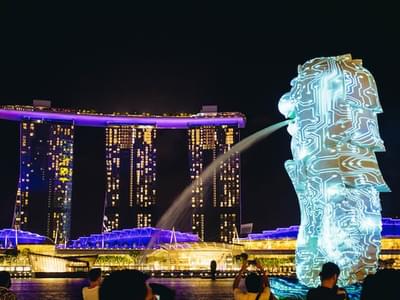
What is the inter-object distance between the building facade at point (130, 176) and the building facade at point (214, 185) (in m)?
7.85

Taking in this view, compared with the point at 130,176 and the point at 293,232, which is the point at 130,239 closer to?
the point at 293,232

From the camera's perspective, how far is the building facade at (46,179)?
104m

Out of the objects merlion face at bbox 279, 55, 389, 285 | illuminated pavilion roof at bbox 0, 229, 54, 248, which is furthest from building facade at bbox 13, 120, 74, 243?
merlion face at bbox 279, 55, 389, 285

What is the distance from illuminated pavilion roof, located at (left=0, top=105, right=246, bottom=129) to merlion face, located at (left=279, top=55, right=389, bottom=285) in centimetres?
8299

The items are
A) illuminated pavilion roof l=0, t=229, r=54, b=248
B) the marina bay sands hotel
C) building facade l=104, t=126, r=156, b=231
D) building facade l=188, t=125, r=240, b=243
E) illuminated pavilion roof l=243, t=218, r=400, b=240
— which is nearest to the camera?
illuminated pavilion roof l=243, t=218, r=400, b=240

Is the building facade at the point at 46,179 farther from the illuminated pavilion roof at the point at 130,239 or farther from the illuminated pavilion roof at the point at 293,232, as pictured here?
the illuminated pavilion roof at the point at 293,232

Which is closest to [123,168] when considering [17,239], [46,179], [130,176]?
[130,176]

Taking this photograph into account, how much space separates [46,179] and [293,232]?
4515cm

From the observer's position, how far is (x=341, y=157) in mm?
22500

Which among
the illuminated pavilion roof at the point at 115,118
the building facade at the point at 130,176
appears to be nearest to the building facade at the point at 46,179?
the illuminated pavilion roof at the point at 115,118

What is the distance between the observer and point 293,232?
83.4m

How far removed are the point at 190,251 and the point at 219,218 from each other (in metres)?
26.6

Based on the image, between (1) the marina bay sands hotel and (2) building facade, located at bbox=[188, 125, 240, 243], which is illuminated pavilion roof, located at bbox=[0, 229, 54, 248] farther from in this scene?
(2) building facade, located at bbox=[188, 125, 240, 243]

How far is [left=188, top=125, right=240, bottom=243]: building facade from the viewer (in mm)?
107062
